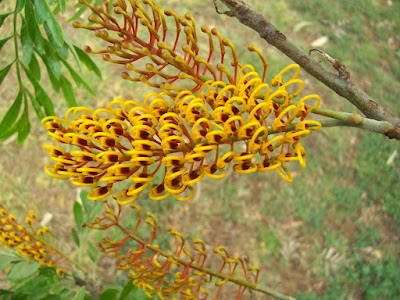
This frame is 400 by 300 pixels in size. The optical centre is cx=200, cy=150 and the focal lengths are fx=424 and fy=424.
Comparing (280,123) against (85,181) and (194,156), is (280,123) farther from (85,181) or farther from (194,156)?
(85,181)

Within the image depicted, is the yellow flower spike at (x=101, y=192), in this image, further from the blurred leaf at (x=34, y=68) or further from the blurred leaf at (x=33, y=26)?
the blurred leaf at (x=34, y=68)

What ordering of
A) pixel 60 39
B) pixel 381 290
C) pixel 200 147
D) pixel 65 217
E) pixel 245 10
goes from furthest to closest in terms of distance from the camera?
pixel 65 217 → pixel 381 290 → pixel 60 39 → pixel 245 10 → pixel 200 147

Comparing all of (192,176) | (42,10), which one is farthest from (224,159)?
(42,10)

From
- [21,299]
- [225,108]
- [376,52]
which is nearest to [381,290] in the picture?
[376,52]

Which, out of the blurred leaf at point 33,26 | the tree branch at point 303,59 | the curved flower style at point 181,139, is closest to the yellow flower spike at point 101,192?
the curved flower style at point 181,139

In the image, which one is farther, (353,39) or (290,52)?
(353,39)

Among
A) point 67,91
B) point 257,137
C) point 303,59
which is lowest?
point 67,91

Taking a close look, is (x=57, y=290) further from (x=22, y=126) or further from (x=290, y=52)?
(x=290, y=52)
